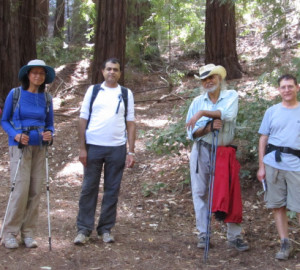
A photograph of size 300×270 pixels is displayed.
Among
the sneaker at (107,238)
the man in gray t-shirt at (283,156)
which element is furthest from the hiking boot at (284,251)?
the sneaker at (107,238)

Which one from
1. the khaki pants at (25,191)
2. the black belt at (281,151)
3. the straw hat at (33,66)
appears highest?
the straw hat at (33,66)

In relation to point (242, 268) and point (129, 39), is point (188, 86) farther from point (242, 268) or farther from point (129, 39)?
point (242, 268)

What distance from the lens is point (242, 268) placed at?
14.9 ft

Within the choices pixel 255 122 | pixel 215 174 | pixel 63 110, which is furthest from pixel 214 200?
pixel 63 110

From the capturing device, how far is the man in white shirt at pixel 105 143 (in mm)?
4883

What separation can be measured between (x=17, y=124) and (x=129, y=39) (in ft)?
33.9

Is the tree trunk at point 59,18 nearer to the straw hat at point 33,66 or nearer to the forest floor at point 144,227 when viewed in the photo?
the forest floor at point 144,227

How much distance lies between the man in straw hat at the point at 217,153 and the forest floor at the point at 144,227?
360 mm

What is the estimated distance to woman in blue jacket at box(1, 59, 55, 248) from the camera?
4664 millimetres

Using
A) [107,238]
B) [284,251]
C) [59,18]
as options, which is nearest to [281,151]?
[284,251]

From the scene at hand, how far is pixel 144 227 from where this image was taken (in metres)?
6.05

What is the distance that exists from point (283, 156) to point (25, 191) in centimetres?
261

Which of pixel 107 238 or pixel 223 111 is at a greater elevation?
pixel 223 111

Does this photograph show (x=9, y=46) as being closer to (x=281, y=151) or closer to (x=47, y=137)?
(x=47, y=137)
